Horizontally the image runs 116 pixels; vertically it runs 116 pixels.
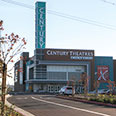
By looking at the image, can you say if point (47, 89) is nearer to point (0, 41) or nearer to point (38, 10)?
point (38, 10)

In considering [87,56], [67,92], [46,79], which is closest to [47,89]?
[46,79]

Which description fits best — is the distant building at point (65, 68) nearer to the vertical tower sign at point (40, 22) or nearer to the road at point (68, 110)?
the vertical tower sign at point (40, 22)

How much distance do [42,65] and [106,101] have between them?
4981 centimetres

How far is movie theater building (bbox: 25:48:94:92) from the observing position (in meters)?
72.5

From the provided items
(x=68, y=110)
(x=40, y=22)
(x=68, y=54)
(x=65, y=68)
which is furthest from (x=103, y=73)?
(x=68, y=110)

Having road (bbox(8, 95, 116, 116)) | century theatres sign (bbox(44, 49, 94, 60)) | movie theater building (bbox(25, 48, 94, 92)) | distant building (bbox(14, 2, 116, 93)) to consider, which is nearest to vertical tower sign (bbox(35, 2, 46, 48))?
distant building (bbox(14, 2, 116, 93))

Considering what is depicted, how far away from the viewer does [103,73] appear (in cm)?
7469

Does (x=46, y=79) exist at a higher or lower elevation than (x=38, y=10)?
lower

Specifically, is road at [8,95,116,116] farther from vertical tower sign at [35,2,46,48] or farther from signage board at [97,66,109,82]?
signage board at [97,66,109,82]

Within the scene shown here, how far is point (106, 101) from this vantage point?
24609 mm

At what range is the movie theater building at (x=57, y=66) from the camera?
7250 cm

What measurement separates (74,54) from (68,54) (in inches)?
68.3

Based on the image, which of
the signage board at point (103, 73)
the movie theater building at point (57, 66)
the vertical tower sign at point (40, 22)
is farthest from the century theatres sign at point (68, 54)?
the vertical tower sign at point (40, 22)

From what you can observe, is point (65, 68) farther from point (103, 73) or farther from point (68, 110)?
point (68, 110)
